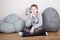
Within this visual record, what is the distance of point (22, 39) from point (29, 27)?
11.6 inches

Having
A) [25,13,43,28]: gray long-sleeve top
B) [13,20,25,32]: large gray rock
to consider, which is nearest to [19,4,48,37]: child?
[25,13,43,28]: gray long-sleeve top

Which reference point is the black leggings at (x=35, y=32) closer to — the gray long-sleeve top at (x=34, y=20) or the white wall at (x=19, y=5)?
the gray long-sleeve top at (x=34, y=20)

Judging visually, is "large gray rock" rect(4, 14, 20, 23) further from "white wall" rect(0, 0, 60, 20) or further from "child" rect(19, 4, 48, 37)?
"child" rect(19, 4, 48, 37)

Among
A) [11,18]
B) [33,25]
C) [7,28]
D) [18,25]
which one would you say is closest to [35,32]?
[33,25]

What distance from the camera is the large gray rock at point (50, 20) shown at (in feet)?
7.43

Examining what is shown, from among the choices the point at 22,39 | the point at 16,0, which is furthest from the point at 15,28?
the point at 16,0

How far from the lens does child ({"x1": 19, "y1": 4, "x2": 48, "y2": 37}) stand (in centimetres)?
206

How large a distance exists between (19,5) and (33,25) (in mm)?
587

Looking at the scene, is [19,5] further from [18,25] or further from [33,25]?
[33,25]

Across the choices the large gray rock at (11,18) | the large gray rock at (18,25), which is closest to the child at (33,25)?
the large gray rock at (18,25)

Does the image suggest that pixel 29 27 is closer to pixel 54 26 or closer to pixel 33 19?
pixel 33 19

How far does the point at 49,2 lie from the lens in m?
2.54

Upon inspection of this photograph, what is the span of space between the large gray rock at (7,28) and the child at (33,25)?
0.65ft

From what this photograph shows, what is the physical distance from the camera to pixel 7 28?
2.17 metres
